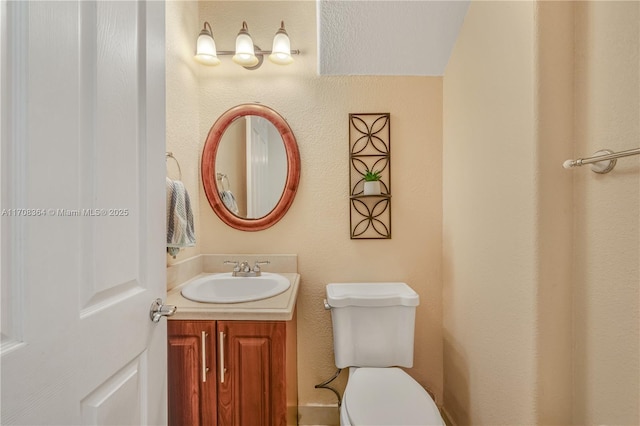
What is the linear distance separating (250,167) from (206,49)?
0.66 meters

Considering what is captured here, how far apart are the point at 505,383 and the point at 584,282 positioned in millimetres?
489

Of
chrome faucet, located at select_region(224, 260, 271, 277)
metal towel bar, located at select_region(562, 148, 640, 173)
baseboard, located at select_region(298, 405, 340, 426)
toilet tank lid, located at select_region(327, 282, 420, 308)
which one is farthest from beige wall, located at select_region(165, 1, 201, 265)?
metal towel bar, located at select_region(562, 148, 640, 173)

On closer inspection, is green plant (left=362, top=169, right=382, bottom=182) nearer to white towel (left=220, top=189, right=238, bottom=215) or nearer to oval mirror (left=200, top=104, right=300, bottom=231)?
oval mirror (left=200, top=104, right=300, bottom=231)

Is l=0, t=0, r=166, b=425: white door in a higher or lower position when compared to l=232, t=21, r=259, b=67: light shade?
lower

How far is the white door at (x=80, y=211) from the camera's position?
1.45 feet

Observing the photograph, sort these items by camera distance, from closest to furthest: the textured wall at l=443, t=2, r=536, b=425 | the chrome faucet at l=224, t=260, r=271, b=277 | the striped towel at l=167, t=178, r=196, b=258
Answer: the textured wall at l=443, t=2, r=536, b=425 < the striped towel at l=167, t=178, r=196, b=258 < the chrome faucet at l=224, t=260, r=271, b=277

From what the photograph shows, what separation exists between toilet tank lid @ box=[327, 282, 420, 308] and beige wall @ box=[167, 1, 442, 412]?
0.41 ft

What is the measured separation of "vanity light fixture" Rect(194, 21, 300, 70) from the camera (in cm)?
164

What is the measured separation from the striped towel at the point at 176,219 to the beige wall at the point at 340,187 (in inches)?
16.2

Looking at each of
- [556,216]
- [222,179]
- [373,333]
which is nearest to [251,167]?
[222,179]

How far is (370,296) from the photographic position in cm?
148

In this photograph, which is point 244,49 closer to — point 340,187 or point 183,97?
point 183,97

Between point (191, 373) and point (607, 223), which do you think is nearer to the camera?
point (607, 223)

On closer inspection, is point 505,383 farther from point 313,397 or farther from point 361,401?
point 313,397
